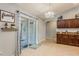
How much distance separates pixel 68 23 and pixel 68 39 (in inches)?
40.8

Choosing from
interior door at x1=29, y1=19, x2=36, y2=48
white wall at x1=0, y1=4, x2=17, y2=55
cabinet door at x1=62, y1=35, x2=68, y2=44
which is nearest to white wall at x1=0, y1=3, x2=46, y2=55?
white wall at x1=0, y1=4, x2=17, y2=55

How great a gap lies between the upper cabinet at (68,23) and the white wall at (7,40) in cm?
423

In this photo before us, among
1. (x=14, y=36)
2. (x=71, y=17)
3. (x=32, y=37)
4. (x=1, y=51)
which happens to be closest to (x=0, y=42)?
(x=1, y=51)

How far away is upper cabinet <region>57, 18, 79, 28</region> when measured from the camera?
7.16 metres

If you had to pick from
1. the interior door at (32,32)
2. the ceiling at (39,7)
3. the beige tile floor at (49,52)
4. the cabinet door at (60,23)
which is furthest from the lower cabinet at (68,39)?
the ceiling at (39,7)

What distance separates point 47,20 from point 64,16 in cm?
136

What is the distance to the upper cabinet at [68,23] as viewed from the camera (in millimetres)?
7158

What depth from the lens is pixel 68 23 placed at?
24.2ft

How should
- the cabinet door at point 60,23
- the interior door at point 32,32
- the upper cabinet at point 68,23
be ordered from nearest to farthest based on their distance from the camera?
the interior door at point 32,32
the upper cabinet at point 68,23
the cabinet door at point 60,23

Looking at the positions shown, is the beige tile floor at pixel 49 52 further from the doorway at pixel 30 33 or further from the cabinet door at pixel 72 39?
the cabinet door at pixel 72 39

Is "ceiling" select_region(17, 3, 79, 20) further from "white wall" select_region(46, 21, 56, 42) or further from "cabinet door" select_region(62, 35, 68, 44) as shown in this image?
"white wall" select_region(46, 21, 56, 42)

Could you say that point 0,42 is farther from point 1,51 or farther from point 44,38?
point 44,38

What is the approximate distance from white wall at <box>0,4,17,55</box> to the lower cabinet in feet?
13.1

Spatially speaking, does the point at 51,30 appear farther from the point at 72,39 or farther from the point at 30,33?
the point at 30,33
